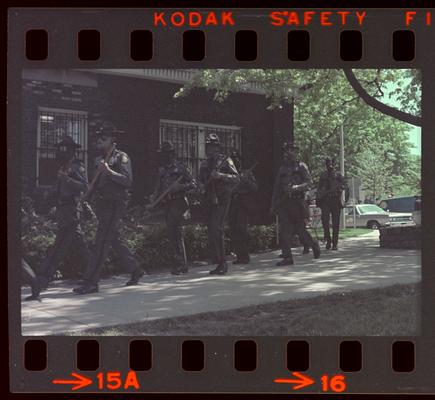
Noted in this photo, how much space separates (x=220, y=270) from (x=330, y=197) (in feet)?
3.51

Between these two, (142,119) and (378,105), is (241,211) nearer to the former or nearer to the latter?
(142,119)

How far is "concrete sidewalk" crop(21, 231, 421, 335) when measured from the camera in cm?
405

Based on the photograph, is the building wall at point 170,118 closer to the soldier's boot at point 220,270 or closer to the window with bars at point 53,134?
the window with bars at point 53,134

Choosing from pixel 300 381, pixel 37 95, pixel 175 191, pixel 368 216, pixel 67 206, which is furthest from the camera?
pixel 368 216

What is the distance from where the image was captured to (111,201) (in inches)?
166

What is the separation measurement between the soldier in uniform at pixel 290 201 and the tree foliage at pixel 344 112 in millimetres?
101

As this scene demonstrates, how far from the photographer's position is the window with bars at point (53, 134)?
4.11 m

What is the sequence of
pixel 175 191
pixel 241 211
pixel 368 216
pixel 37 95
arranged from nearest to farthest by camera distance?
1. pixel 37 95
2. pixel 175 191
3. pixel 241 211
4. pixel 368 216

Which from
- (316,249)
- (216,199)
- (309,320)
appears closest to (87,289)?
(216,199)

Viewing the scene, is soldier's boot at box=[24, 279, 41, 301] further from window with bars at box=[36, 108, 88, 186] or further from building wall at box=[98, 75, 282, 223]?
building wall at box=[98, 75, 282, 223]

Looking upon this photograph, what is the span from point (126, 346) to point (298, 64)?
92.8 inches

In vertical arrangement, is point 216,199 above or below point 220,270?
above

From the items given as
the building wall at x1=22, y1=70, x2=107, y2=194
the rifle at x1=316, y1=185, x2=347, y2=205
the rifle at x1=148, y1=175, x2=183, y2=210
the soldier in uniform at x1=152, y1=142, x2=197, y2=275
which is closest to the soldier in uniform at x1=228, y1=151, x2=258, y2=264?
the soldier in uniform at x1=152, y1=142, x2=197, y2=275

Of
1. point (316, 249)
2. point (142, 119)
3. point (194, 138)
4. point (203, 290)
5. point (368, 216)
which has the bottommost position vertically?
point (203, 290)
